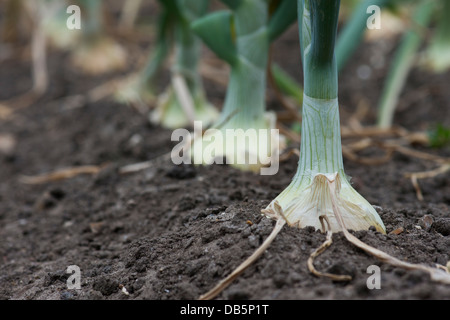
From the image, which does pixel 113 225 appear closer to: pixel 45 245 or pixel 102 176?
pixel 45 245

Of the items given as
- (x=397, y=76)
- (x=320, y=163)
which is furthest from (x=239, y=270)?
(x=397, y=76)

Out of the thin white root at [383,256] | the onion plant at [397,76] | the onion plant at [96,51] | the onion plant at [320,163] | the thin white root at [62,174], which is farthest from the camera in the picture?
the onion plant at [96,51]

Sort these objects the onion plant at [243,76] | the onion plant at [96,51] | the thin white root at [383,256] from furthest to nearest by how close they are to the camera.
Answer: the onion plant at [96,51] → the onion plant at [243,76] → the thin white root at [383,256]

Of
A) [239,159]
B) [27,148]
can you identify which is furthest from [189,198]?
[27,148]

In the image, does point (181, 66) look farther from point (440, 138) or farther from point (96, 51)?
point (96, 51)

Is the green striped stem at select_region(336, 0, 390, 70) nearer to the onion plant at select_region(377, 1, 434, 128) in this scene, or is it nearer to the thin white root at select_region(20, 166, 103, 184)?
the onion plant at select_region(377, 1, 434, 128)

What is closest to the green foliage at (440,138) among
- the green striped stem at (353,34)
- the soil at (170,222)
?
the soil at (170,222)

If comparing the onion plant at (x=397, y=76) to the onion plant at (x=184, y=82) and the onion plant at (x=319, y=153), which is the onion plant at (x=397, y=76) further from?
the onion plant at (x=319, y=153)

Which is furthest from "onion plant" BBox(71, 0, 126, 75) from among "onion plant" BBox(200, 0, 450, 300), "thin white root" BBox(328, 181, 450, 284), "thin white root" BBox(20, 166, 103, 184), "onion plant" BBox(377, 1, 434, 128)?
"thin white root" BBox(328, 181, 450, 284)

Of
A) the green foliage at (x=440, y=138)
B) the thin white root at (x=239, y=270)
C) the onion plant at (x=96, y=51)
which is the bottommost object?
the thin white root at (x=239, y=270)
